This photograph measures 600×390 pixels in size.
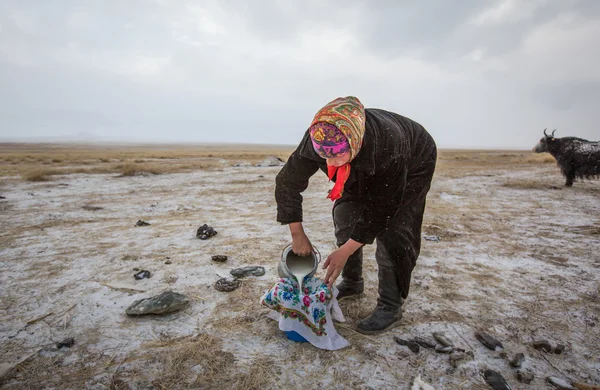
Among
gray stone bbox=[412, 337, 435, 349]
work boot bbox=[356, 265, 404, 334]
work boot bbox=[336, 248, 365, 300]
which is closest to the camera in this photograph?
gray stone bbox=[412, 337, 435, 349]

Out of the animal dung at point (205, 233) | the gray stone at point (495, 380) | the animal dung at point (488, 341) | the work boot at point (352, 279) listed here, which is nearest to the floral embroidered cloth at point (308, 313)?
the work boot at point (352, 279)

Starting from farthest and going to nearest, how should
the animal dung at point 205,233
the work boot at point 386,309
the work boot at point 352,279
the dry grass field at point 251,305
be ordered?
1. the animal dung at point 205,233
2. the work boot at point 352,279
3. the work boot at point 386,309
4. the dry grass field at point 251,305

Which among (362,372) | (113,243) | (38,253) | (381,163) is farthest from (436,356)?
(38,253)

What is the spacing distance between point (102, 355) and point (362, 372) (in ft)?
5.97

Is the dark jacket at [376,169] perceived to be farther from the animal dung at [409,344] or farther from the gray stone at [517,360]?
the gray stone at [517,360]

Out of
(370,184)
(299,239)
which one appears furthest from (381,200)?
(299,239)

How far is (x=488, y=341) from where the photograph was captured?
225 cm

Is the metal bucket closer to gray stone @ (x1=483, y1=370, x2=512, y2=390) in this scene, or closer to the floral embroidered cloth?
the floral embroidered cloth

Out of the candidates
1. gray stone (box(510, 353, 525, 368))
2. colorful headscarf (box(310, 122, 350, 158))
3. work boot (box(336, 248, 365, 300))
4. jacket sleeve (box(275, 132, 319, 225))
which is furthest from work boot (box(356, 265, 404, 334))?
colorful headscarf (box(310, 122, 350, 158))

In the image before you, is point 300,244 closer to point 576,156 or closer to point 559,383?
point 559,383

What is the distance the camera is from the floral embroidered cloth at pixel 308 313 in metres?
2.21

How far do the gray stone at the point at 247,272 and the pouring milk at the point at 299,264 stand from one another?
106 cm

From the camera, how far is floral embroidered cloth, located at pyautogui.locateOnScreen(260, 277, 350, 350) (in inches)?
87.2

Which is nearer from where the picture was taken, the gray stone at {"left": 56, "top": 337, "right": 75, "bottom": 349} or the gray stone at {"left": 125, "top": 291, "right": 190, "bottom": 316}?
the gray stone at {"left": 56, "top": 337, "right": 75, "bottom": 349}
